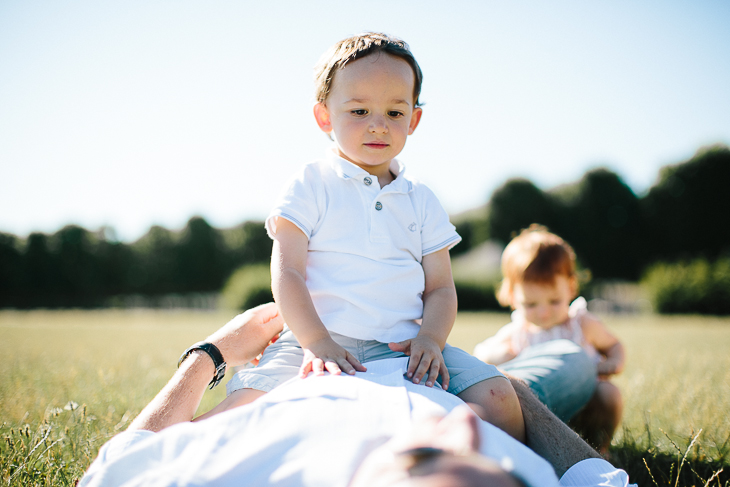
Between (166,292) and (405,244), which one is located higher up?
(405,244)

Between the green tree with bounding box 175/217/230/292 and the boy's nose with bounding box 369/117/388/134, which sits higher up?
the boy's nose with bounding box 369/117/388/134

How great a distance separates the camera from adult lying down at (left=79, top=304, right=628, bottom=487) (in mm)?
798

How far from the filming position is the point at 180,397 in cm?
147

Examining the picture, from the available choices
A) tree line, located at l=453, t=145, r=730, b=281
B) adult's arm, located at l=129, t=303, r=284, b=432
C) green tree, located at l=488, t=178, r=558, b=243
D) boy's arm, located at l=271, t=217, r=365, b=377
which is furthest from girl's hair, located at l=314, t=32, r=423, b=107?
green tree, located at l=488, t=178, r=558, b=243

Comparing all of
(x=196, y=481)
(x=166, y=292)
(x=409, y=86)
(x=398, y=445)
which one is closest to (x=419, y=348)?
(x=398, y=445)

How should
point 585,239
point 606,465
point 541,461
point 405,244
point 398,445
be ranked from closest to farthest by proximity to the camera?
point 398,445 → point 541,461 → point 606,465 → point 405,244 → point 585,239

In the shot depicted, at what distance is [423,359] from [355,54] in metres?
1.27

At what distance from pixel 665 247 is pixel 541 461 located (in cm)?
3708

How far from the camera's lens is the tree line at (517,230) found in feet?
94.5

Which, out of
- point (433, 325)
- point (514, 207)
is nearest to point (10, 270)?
point (433, 325)

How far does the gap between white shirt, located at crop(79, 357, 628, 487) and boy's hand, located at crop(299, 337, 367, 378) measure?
290 millimetres

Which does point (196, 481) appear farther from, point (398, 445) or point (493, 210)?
point (493, 210)

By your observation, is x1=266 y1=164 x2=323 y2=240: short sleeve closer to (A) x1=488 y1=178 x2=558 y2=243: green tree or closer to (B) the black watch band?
(B) the black watch band

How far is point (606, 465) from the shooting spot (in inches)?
49.7
